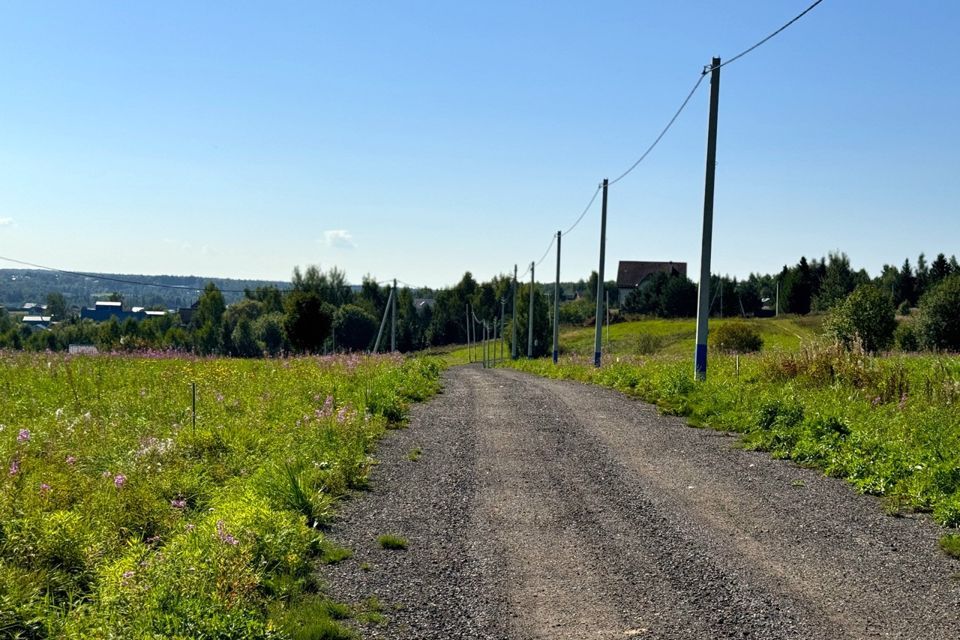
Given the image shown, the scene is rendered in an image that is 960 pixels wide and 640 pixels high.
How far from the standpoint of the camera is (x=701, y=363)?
17781 mm

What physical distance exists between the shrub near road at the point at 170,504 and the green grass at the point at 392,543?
1.65 ft

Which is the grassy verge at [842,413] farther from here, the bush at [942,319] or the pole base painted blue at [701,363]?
the bush at [942,319]

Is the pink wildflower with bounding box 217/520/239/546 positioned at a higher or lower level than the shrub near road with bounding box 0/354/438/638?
higher

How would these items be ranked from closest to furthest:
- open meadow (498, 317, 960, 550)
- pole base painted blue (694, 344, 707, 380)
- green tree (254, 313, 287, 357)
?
1. open meadow (498, 317, 960, 550)
2. pole base painted blue (694, 344, 707, 380)
3. green tree (254, 313, 287, 357)

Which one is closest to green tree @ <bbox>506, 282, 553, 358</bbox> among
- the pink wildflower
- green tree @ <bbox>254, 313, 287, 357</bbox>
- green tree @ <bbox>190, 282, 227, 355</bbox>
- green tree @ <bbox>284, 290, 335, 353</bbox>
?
green tree @ <bbox>284, 290, 335, 353</bbox>

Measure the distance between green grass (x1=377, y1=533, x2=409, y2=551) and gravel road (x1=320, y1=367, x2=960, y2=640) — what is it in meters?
0.08

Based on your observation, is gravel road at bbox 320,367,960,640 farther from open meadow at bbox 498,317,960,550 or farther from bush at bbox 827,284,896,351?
bush at bbox 827,284,896,351

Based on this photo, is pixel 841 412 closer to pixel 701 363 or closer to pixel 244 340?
pixel 701 363

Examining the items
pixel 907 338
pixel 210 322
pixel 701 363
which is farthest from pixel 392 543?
pixel 210 322

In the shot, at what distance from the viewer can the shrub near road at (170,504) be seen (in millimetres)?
5168

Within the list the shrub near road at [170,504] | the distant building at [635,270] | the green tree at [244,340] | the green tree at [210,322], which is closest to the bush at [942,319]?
the shrub near road at [170,504]

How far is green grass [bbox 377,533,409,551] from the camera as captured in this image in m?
7.23

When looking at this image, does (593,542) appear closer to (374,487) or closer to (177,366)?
(374,487)

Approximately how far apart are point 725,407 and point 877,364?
3.63 meters
